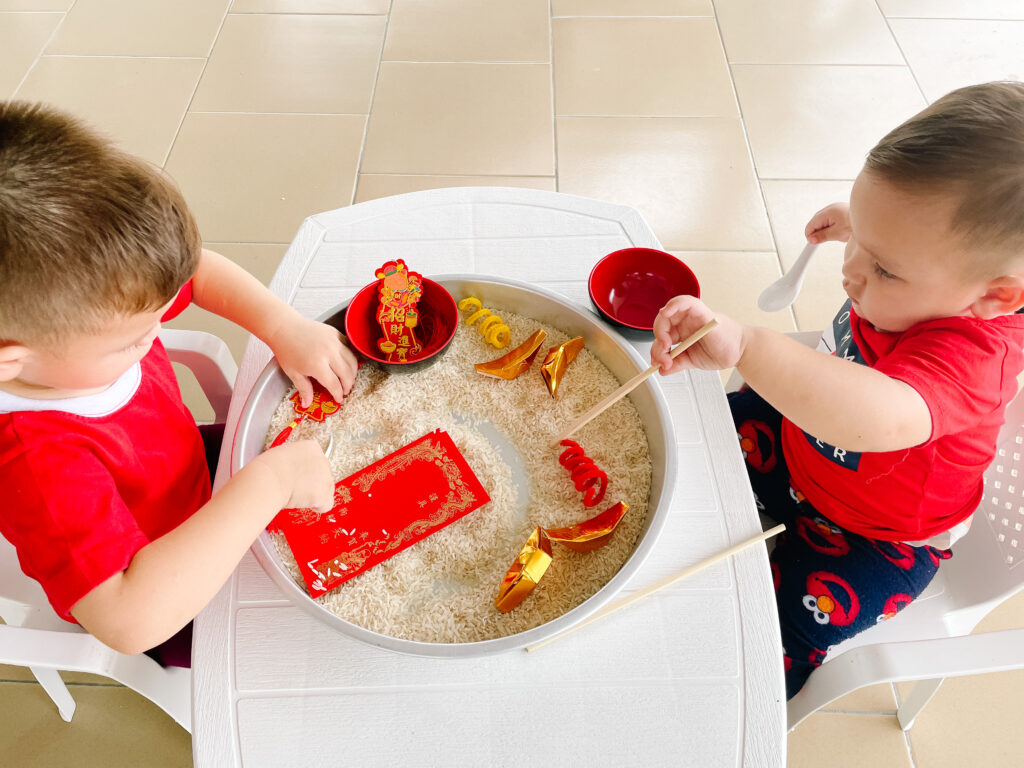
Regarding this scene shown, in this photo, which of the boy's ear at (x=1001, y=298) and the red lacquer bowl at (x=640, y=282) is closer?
the boy's ear at (x=1001, y=298)

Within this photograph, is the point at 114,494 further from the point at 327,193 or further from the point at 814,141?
the point at 814,141

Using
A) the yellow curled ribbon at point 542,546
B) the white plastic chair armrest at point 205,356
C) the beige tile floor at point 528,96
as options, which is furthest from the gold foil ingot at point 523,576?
the beige tile floor at point 528,96

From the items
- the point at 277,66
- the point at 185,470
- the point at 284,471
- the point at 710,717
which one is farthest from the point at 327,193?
the point at 710,717

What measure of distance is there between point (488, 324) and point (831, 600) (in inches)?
20.4

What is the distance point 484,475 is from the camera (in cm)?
76

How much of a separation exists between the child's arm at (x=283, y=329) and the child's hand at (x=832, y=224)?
62 centimetres

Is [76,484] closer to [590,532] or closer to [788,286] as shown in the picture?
[590,532]

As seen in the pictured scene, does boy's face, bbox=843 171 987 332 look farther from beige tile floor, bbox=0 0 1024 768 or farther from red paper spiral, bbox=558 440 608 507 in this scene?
beige tile floor, bbox=0 0 1024 768

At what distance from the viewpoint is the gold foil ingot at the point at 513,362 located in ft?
2.70

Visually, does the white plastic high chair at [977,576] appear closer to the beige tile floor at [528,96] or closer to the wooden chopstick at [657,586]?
the wooden chopstick at [657,586]

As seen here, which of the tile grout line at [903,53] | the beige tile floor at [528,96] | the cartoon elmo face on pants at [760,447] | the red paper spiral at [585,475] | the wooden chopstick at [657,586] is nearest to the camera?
the wooden chopstick at [657,586]

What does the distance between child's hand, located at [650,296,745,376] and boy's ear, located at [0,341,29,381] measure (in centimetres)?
56

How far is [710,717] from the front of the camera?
590 millimetres

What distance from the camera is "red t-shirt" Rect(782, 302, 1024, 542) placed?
27.1 inches
